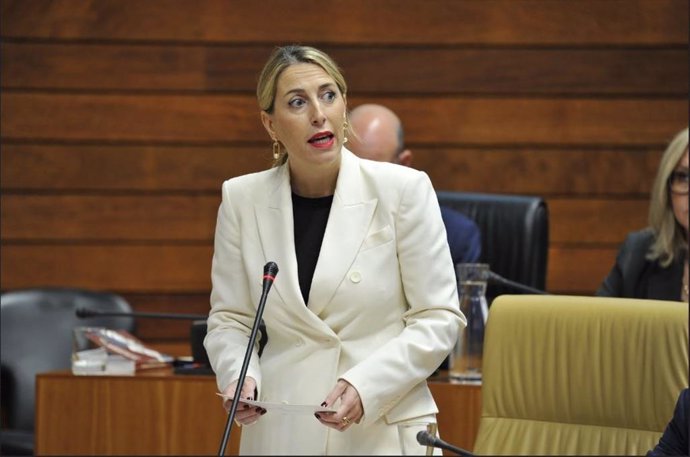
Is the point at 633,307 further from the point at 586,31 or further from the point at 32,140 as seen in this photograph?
the point at 32,140

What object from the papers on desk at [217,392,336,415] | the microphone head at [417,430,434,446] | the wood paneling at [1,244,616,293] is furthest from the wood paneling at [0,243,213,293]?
the microphone head at [417,430,434,446]

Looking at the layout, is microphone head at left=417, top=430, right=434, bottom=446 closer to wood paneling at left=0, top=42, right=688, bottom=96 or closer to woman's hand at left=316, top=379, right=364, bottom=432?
woman's hand at left=316, top=379, right=364, bottom=432

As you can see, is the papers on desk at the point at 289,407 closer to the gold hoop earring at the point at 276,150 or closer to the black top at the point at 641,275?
the gold hoop earring at the point at 276,150

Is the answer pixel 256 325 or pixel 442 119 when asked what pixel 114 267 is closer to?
pixel 442 119

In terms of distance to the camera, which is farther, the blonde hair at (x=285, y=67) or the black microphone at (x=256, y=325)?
the blonde hair at (x=285, y=67)

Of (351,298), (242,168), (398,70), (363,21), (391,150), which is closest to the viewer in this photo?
(351,298)

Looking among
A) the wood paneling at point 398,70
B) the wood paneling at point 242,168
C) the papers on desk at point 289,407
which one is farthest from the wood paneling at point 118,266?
the papers on desk at point 289,407

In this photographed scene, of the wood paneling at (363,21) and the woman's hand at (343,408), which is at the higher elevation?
the wood paneling at (363,21)

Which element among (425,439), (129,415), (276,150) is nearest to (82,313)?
(129,415)

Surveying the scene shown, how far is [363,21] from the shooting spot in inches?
162

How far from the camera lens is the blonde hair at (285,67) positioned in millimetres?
2078

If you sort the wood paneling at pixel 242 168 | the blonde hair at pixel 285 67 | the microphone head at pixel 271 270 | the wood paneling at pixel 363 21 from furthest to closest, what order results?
the wood paneling at pixel 242 168 < the wood paneling at pixel 363 21 < the blonde hair at pixel 285 67 < the microphone head at pixel 271 270

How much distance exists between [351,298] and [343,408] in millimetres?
198

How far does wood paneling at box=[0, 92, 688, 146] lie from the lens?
430 cm
